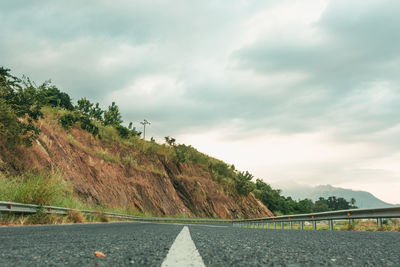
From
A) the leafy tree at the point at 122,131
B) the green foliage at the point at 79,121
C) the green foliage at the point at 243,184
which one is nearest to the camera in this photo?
the green foliage at the point at 79,121

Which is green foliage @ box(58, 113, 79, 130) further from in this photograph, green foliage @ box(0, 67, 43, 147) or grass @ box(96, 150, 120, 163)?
→ green foliage @ box(0, 67, 43, 147)

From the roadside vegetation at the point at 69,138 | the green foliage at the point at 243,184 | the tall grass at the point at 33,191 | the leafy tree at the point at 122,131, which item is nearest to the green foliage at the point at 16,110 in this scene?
the roadside vegetation at the point at 69,138

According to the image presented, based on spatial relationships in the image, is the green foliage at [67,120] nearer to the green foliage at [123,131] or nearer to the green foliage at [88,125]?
the green foliage at [88,125]

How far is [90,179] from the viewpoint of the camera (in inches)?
1123

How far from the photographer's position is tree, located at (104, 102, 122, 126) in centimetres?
4319

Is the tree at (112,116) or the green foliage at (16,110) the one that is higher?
the tree at (112,116)

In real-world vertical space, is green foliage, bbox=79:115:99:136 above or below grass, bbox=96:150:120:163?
above

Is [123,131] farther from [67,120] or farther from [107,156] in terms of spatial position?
[67,120]

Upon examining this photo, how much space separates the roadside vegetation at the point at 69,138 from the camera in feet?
38.6

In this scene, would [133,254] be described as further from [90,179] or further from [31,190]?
[90,179]

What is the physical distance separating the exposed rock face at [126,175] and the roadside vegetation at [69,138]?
59 cm

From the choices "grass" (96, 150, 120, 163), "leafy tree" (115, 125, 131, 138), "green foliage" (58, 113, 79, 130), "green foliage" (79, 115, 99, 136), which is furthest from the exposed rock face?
"leafy tree" (115, 125, 131, 138)

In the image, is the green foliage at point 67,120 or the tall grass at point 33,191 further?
the green foliage at point 67,120

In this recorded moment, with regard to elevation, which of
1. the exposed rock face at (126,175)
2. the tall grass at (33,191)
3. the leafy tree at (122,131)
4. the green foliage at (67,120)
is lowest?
the tall grass at (33,191)
